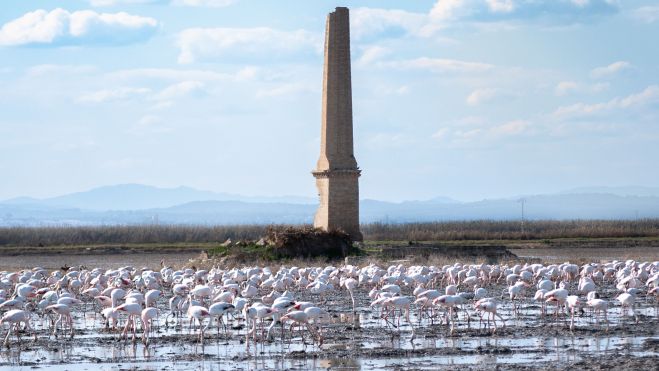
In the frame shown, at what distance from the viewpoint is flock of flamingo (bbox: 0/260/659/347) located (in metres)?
19.3

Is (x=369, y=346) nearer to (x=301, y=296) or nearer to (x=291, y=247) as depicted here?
(x=301, y=296)

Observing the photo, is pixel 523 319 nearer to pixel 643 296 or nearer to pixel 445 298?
pixel 445 298

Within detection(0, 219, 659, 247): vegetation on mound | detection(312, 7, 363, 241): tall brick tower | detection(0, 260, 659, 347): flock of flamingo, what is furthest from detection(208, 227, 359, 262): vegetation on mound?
detection(0, 219, 659, 247): vegetation on mound

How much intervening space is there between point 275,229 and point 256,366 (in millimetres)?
19766

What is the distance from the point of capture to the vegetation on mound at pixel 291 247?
35.2 metres

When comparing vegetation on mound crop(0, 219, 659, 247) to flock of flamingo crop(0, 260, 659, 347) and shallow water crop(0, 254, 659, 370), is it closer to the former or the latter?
flock of flamingo crop(0, 260, 659, 347)

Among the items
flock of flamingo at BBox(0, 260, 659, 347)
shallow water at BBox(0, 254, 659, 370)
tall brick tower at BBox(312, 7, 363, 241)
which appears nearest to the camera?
shallow water at BBox(0, 254, 659, 370)

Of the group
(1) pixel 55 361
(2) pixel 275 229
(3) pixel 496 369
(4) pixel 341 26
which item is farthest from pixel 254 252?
(3) pixel 496 369

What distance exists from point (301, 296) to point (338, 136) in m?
14.6

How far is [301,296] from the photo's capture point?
26578mm

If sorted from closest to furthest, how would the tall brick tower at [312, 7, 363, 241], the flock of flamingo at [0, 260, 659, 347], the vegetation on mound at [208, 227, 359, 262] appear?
1. the flock of flamingo at [0, 260, 659, 347]
2. the vegetation on mound at [208, 227, 359, 262]
3. the tall brick tower at [312, 7, 363, 241]

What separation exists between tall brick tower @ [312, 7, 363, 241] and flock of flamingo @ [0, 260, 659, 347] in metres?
12.1

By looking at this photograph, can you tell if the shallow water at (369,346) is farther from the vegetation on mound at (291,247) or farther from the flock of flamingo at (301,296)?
the vegetation on mound at (291,247)

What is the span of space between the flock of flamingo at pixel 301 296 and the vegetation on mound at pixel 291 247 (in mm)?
6276
